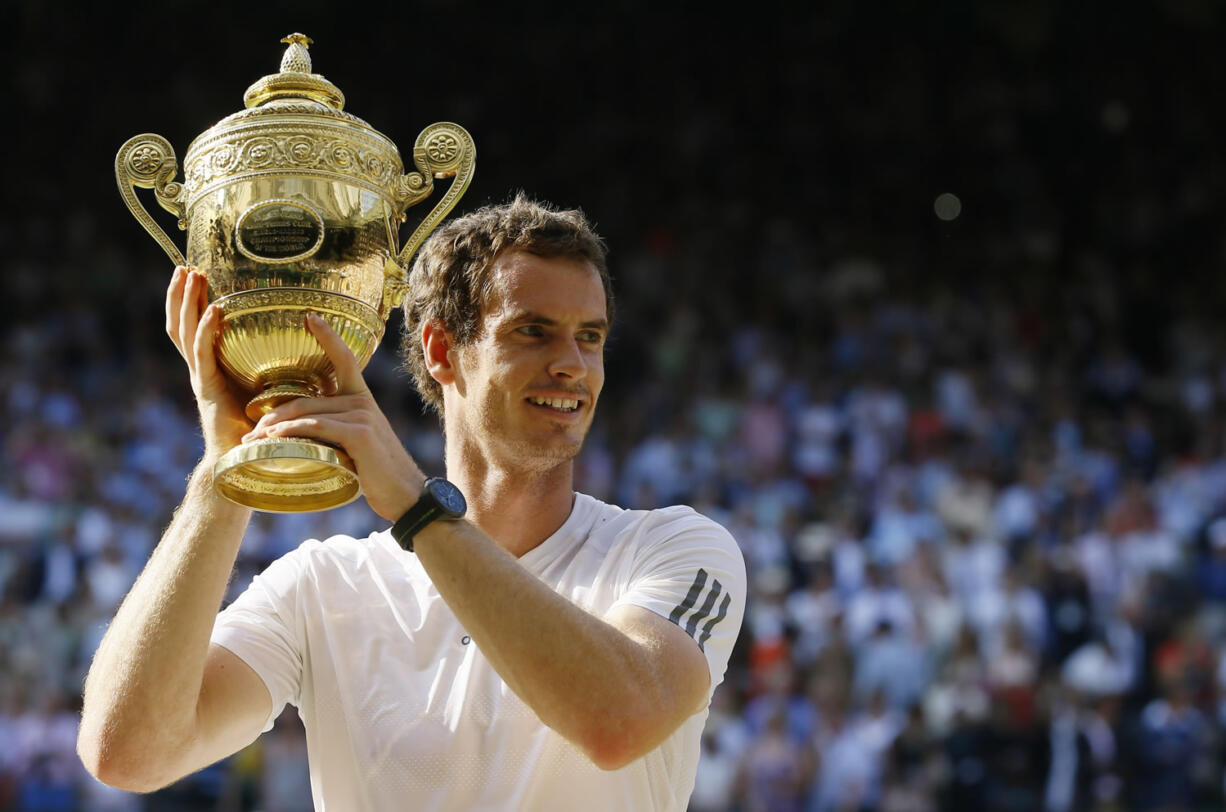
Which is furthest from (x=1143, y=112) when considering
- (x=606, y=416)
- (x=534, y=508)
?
(x=534, y=508)

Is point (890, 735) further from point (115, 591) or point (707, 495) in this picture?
point (115, 591)

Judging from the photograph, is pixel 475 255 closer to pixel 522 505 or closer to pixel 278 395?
pixel 522 505

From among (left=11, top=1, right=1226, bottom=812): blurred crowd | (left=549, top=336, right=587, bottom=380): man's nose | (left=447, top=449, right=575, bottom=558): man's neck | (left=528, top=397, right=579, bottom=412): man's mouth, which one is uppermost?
(left=11, top=1, right=1226, bottom=812): blurred crowd

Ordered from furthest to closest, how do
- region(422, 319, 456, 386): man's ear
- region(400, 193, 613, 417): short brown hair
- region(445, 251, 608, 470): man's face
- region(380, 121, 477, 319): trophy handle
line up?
1. region(422, 319, 456, 386): man's ear
2. region(400, 193, 613, 417): short brown hair
3. region(445, 251, 608, 470): man's face
4. region(380, 121, 477, 319): trophy handle

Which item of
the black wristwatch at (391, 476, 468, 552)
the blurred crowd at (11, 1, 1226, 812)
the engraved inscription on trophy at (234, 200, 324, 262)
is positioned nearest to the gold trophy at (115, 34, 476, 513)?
the engraved inscription on trophy at (234, 200, 324, 262)

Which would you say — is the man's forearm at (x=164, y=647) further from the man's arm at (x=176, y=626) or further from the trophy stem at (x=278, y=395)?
the trophy stem at (x=278, y=395)

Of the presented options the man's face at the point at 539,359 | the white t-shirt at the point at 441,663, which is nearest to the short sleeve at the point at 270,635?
the white t-shirt at the point at 441,663

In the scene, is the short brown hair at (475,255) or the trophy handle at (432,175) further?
the short brown hair at (475,255)

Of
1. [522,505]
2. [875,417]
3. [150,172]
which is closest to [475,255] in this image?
[522,505]

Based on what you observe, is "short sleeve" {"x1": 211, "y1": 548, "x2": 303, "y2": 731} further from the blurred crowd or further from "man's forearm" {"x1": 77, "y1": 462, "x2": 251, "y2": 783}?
the blurred crowd

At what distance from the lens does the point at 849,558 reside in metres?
10.6

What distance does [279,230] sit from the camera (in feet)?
8.84

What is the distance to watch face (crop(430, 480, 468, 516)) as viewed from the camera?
2.51m

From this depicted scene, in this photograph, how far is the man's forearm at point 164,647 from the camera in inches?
104
